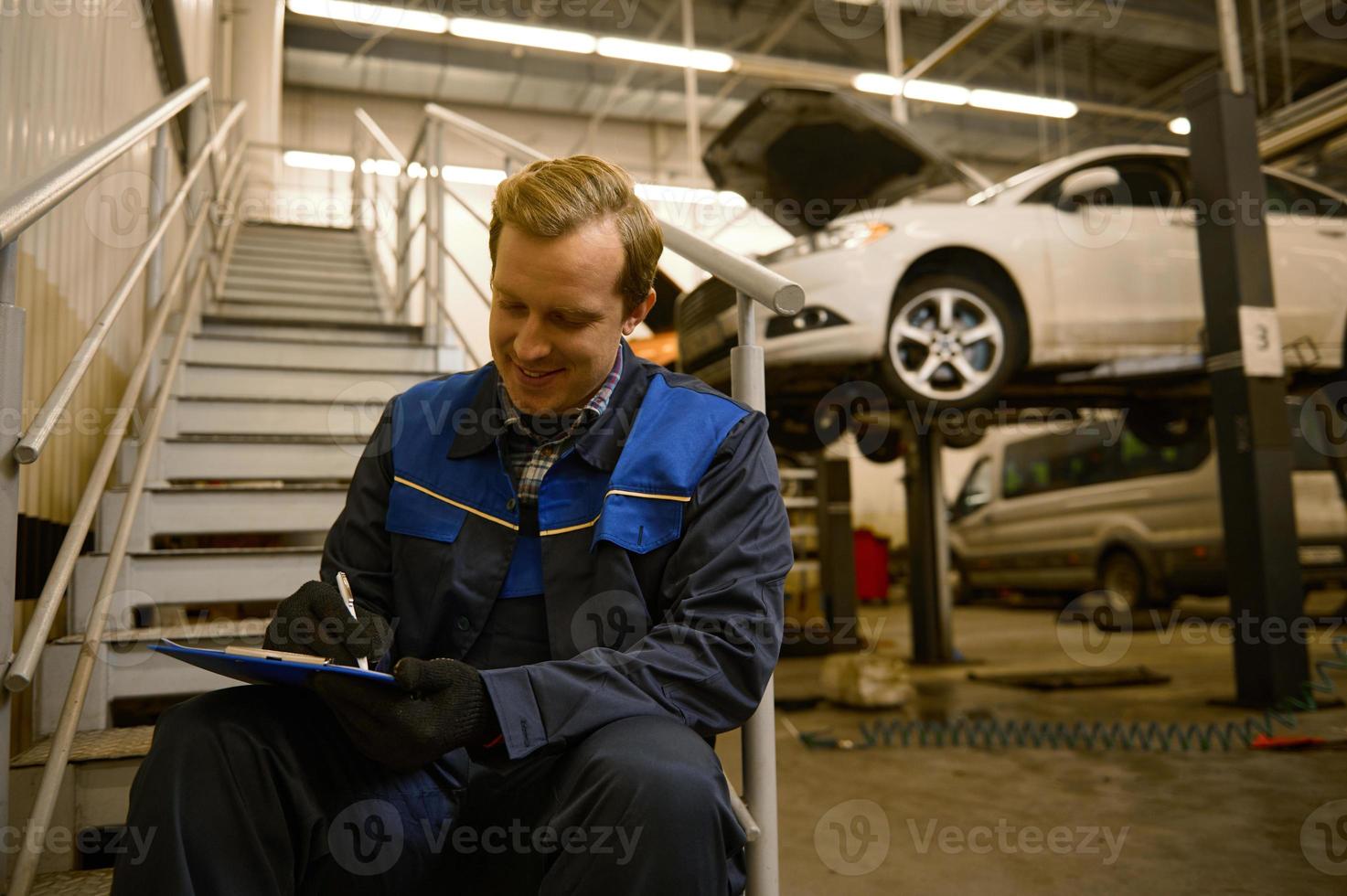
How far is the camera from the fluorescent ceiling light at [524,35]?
24.4 feet

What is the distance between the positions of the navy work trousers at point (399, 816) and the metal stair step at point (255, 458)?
177 centimetres

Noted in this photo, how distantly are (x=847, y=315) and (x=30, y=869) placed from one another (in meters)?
3.21

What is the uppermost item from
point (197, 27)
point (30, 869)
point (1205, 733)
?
point (197, 27)

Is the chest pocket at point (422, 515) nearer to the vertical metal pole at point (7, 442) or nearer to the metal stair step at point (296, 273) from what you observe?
the vertical metal pole at point (7, 442)

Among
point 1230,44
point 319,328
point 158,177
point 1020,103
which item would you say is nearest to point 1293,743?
point 1230,44

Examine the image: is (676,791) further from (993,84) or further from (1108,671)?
(993,84)

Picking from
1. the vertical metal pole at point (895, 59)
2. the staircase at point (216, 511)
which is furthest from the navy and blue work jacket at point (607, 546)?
the vertical metal pole at point (895, 59)

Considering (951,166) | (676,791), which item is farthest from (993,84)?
(676,791)

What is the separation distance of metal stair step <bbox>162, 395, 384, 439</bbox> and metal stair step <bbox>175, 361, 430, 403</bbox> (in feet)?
0.19

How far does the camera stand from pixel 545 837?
1.02m

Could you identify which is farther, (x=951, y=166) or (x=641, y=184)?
(x=641, y=184)

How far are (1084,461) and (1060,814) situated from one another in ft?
18.7

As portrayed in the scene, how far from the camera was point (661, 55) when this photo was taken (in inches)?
310

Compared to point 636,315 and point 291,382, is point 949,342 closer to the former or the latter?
point 291,382
